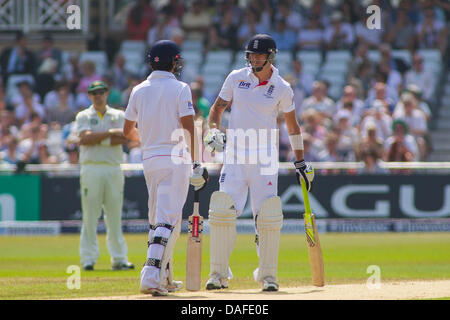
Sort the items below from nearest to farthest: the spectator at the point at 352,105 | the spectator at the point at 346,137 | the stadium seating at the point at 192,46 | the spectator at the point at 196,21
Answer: the spectator at the point at 346,137 → the spectator at the point at 352,105 → the stadium seating at the point at 192,46 → the spectator at the point at 196,21

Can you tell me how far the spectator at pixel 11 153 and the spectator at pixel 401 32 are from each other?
28.8 feet

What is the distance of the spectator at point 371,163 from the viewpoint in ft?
59.2

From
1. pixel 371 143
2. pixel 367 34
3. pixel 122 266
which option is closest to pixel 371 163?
pixel 371 143

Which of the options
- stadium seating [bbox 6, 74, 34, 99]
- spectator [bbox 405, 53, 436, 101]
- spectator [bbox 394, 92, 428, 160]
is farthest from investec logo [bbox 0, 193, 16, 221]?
spectator [bbox 405, 53, 436, 101]

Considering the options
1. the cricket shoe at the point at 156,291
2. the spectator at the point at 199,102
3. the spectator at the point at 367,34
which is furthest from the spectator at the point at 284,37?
the cricket shoe at the point at 156,291

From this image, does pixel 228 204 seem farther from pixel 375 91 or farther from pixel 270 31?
pixel 270 31

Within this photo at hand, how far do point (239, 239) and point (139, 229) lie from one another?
2.18 meters

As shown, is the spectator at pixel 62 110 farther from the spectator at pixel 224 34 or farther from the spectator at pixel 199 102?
the spectator at pixel 224 34

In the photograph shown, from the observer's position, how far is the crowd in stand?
1888 cm

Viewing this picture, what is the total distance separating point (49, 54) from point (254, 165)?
14736 millimetres

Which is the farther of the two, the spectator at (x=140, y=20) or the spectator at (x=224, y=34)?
the spectator at (x=140, y=20)

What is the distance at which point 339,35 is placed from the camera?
22094 mm

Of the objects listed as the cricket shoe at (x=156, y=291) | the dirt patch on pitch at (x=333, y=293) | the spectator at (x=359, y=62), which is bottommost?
the dirt patch on pitch at (x=333, y=293)
